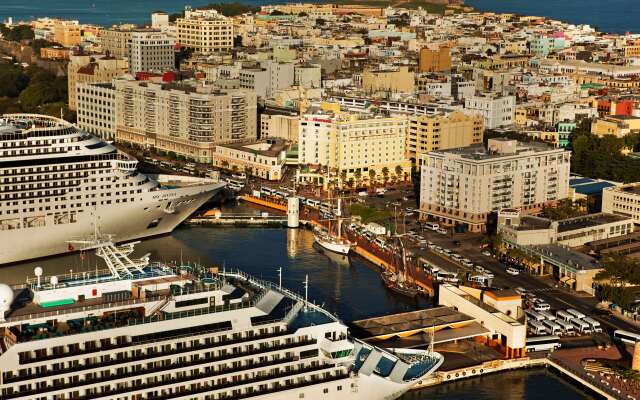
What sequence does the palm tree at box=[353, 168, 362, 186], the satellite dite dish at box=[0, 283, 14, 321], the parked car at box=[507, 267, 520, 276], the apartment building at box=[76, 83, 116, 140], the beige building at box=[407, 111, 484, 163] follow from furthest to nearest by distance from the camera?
the apartment building at box=[76, 83, 116, 140], the beige building at box=[407, 111, 484, 163], the palm tree at box=[353, 168, 362, 186], the parked car at box=[507, 267, 520, 276], the satellite dite dish at box=[0, 283, 14, 321]

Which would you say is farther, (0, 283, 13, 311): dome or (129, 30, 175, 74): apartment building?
(129, 30, 175, 74): apartment building

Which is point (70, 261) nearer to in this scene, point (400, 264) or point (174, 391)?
point (400, 264)

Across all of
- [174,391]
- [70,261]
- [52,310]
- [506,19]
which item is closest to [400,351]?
[174,391]

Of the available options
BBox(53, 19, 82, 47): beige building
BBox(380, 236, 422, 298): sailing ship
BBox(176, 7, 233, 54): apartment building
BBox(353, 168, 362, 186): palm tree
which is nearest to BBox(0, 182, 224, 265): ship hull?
BBox(380, 236, 422, 298): sailing ship

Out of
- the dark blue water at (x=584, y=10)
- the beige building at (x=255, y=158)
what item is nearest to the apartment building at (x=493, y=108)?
the beige building at (x=255, y=158)

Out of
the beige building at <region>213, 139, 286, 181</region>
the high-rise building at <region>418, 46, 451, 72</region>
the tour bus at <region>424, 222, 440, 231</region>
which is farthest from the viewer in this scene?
the high-rise building at <region>418, 46, 451, 72</region>

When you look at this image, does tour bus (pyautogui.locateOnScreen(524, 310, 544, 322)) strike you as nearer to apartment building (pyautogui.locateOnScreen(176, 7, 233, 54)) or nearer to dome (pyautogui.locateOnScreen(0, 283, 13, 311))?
dome (pyautogui.locateOnScreen(0, 283, 13, 311))

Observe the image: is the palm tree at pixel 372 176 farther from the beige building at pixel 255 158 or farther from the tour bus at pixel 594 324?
the tour bus at pixel 594 324
